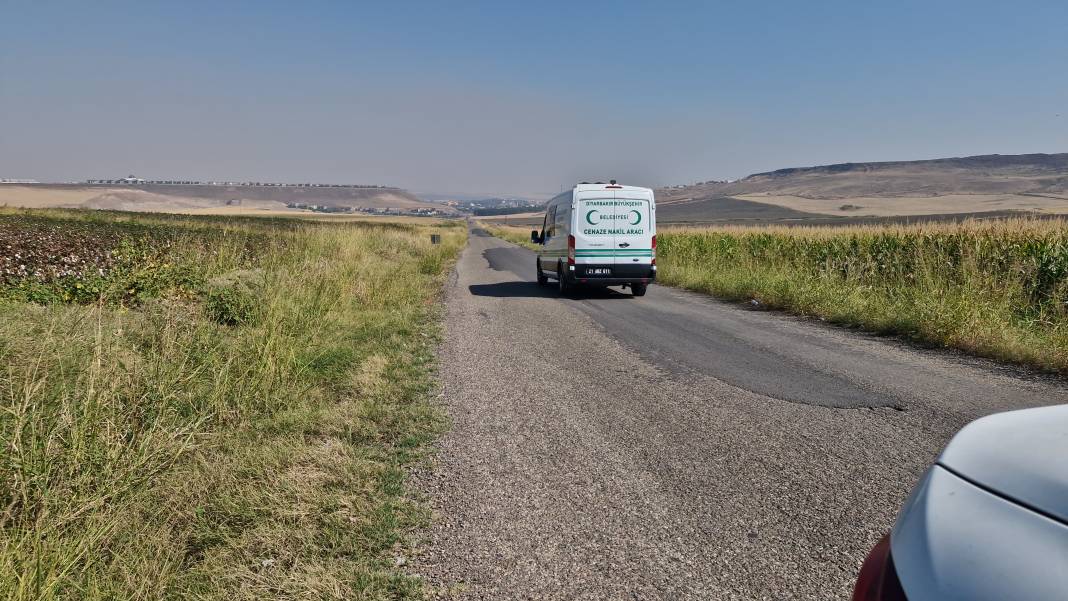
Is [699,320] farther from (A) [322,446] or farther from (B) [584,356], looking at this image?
(A) [322,446]

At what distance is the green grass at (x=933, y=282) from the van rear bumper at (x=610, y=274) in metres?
2.03

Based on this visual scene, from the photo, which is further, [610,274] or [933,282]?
[610,274]

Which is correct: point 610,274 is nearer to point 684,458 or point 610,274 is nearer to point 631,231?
point 631,231

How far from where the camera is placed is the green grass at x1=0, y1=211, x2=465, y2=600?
8.77ft

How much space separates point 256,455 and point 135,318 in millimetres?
3646

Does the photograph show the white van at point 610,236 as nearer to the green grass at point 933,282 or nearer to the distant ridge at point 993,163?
the green grass at point 933,282

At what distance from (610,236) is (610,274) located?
86 centimetres

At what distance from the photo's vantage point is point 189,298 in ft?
27.3

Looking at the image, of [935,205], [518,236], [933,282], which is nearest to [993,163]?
[935,205]

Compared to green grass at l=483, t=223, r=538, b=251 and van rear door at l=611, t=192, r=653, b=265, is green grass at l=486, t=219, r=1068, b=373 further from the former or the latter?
green grass at l=483, t=223, r=538, b=251

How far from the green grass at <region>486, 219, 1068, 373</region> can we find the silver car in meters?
6.91

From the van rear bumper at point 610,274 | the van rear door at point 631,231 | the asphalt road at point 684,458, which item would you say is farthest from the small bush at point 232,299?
the van rear door at point 631,231

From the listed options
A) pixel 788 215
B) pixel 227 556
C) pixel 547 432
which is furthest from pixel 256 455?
pixel 788 215

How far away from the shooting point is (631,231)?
44.6 feet
